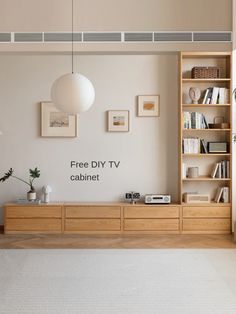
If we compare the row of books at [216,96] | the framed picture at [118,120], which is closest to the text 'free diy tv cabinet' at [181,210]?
the row of books at [216,96]

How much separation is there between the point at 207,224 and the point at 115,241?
55.6 inches

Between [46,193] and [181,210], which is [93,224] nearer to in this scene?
[46,193]

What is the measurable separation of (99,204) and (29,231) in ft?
3.55

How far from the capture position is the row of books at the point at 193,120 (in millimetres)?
6145

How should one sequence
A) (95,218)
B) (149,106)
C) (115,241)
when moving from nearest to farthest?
(115,241) < (95,218) < (149,106)

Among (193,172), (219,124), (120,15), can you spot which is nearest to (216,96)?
(219,124)

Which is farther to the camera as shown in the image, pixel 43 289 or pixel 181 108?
pixel 181 108

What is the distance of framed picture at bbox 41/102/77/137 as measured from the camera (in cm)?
635

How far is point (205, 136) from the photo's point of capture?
636 centimetres

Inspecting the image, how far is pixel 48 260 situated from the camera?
4.69 metres

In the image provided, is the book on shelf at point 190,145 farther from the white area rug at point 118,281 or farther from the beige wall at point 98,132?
the white area rug at point 118,281

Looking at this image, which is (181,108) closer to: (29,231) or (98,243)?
(98,243)

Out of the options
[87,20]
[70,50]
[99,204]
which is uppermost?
[87,20]

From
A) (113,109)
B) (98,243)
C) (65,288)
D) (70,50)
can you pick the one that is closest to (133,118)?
(113,109)
